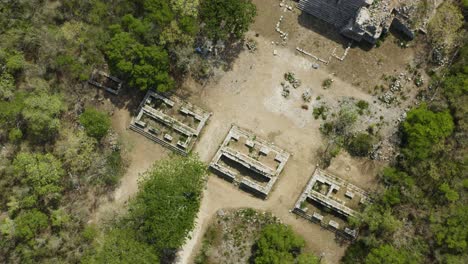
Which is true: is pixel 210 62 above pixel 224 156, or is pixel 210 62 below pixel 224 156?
above

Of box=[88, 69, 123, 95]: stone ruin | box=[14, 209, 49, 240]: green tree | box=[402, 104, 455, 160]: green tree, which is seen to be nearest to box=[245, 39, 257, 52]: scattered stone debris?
box=[88, 69, 123, 95]: stone ruin

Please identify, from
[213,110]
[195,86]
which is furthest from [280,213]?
[195,86]

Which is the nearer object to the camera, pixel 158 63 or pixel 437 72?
pixel 158 63

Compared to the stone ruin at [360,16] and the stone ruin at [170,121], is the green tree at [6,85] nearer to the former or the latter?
the stone ruin at [170,121]

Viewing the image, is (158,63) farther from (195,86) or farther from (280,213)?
(280,213)

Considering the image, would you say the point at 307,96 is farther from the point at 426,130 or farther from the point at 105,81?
the point at 105,81

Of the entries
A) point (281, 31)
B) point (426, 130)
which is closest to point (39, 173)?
point (281, 31)

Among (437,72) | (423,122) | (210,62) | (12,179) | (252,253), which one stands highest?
(437,72)
